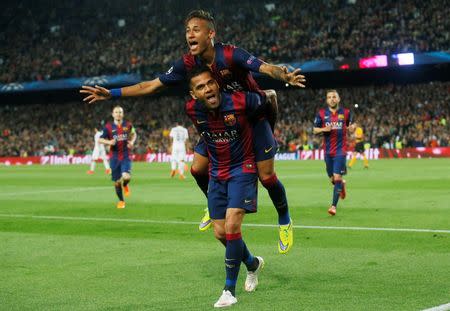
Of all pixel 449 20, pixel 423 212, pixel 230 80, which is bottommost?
pixel 423 212

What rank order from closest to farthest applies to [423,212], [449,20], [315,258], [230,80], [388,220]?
[230,80]
[315,258]
[388,220]
[423,212]
[449,20]

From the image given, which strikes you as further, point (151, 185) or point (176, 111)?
point (176, 111)

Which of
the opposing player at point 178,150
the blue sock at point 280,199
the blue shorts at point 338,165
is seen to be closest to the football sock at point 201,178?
the blue sock at point 280,199

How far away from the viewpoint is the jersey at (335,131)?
50.0ft

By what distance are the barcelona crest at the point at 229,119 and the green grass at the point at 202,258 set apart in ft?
5.14

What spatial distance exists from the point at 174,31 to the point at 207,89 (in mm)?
53092

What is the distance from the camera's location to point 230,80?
7391 mm

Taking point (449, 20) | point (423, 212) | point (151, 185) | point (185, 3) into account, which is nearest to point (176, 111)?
point (185, 3)

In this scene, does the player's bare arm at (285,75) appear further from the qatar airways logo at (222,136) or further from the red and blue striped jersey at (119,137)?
the red and blue striped jersey at (119,137)

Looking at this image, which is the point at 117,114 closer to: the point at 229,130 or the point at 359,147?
the point at 229,130

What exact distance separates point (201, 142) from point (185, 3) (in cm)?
5430

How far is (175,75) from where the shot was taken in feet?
24.8

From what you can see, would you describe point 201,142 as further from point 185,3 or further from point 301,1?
point 185,3

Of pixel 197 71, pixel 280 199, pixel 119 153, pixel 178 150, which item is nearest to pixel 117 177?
pixel 119 153
